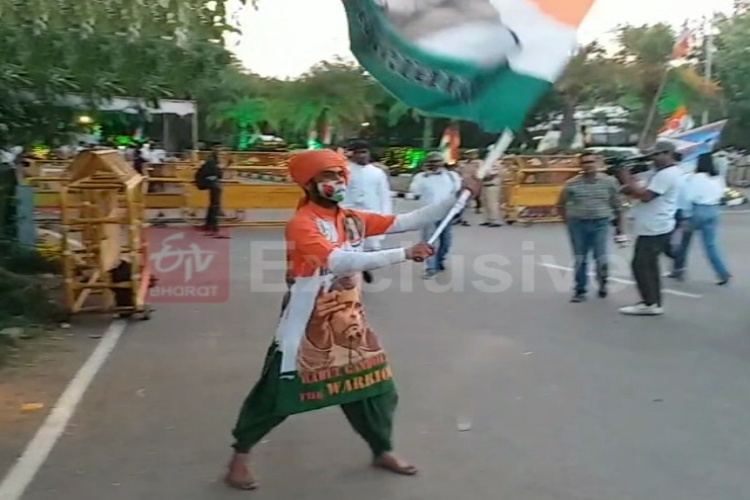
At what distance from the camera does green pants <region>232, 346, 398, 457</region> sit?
5.16 metres

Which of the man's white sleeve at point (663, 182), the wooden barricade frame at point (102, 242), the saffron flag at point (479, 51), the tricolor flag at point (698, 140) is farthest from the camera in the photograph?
the tricolor flag at point (698, 140)

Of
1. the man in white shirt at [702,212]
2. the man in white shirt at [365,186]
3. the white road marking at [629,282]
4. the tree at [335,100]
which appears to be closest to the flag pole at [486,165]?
the tree at [335,100]

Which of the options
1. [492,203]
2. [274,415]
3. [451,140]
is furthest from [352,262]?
[492,203]

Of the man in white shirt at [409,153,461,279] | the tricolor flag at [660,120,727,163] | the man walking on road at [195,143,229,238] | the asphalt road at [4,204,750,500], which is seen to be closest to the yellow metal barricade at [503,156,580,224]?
the man walking on road at [195,143,229,238]

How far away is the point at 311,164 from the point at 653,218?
5.97 metres

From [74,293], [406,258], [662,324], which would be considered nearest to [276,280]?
[74,293]

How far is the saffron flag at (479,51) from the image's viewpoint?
411 centimetres

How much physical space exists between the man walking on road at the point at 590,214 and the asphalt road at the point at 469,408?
0.36m

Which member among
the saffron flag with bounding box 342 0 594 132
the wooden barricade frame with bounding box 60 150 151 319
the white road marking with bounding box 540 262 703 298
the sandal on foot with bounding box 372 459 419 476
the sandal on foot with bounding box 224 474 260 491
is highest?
the saffron flag with bounding box 342 0 594 132

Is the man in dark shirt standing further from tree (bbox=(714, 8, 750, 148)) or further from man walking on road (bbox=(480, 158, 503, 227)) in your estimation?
tree (bbox=(714, 8, 750, 148))

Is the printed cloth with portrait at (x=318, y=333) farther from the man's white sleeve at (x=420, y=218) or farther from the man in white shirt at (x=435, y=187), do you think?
the man in white shirt at (x=435, y=187)

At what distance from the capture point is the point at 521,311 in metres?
10.7

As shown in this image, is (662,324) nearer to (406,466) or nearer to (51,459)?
(406,466)

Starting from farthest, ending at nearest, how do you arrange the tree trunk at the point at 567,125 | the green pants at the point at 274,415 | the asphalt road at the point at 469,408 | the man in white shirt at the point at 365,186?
the tree trunk at the point at 567,125, the man in white shirt at the point at 365,186, the asphalt road at the point at 469,408, the green pants at the point at 274,415
